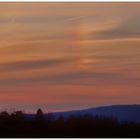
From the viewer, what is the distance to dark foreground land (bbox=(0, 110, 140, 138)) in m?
11.6

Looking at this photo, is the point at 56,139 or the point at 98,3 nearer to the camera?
the point at 56,139

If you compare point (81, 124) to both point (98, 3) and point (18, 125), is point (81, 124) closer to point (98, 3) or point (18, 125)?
point (18, 125)

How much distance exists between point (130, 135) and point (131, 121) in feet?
1.09

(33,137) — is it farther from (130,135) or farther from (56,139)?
(130,135)

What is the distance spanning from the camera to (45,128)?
11.9 meters

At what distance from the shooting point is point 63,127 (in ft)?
38.5

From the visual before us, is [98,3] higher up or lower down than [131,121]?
higher up

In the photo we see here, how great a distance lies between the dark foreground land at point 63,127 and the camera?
11633mm

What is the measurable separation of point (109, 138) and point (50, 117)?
2.56 ft

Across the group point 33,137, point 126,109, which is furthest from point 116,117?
point 33,137

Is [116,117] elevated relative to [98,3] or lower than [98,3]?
lower

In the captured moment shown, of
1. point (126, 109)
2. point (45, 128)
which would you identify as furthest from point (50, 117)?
point (126, 109)

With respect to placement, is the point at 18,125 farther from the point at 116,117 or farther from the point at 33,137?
the point at 116,117

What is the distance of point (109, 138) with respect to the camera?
37.9 ft
